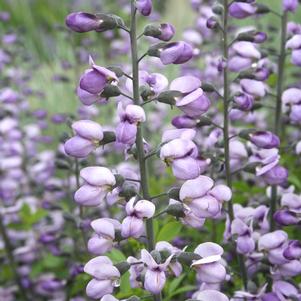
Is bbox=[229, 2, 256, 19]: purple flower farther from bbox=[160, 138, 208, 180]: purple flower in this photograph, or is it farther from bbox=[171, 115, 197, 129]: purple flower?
bbox=[160, 138, 208, 180]: purple flower

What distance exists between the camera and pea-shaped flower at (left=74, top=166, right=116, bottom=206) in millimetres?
1923

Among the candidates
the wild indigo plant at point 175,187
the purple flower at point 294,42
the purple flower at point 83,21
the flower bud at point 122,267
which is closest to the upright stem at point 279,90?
the wild indigo plant at point 175,187

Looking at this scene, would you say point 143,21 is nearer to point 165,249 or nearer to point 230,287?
point 230,287

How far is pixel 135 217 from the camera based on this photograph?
1.89 m

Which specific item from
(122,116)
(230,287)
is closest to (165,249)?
Result: (122,116)

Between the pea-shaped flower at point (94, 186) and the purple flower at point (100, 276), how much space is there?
0.57ft

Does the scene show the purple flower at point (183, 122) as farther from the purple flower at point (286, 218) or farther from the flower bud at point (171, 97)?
the purple flower at point (286, 218)

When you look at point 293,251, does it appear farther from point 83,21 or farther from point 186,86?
point 83,21

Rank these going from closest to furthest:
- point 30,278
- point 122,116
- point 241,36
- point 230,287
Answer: point 122,116 < point 241,36 < point 230,287 < point 30,278

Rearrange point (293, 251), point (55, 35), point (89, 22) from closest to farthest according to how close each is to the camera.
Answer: point (89, 22), point (293, 251), point (55, 35)

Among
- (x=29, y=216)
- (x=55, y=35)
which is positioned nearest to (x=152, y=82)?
(x=29, y=216)

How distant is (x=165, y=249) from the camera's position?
6.54 ft

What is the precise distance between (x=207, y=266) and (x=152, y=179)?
73.0 inches

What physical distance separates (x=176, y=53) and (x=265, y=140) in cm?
52
